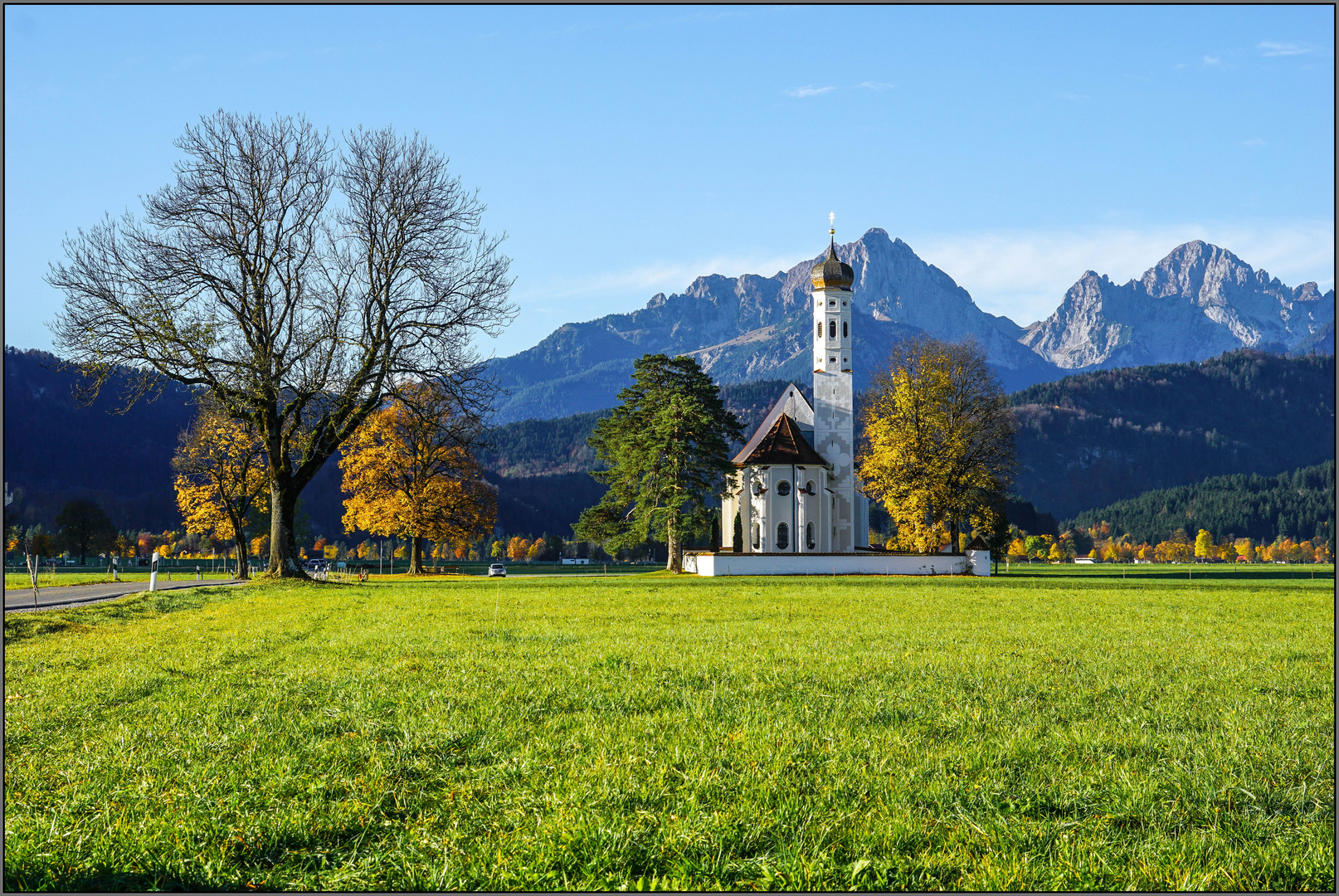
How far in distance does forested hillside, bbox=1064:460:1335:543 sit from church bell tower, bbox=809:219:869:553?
126754 mm

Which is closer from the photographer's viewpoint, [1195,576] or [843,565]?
[843,565]

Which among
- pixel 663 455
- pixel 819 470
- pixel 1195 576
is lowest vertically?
pixel 1195 576

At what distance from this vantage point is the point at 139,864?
4574mm

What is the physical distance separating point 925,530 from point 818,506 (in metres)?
16.2

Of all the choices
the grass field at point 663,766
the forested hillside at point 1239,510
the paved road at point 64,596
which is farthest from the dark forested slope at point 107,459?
the grass field at point 663,766

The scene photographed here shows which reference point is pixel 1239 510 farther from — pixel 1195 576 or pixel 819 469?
pixel 819 469

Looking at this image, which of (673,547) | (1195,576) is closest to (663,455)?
(673,547)

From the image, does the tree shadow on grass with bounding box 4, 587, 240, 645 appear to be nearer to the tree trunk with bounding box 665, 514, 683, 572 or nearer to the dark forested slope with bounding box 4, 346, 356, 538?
the tree trunk with bounding box 665, 514, 683, 572

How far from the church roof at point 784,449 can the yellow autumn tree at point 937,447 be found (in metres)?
13.2

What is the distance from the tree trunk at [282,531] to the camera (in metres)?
31.9

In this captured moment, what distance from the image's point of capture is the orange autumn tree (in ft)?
170

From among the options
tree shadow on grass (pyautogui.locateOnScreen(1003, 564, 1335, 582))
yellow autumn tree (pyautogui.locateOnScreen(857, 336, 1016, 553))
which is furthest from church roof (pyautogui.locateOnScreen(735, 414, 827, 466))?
tree shadow on grass (pyautogui.locateOnScreen(1003, 564, 1335, 582))

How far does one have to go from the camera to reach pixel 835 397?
6869cm

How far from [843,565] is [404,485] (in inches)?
980
